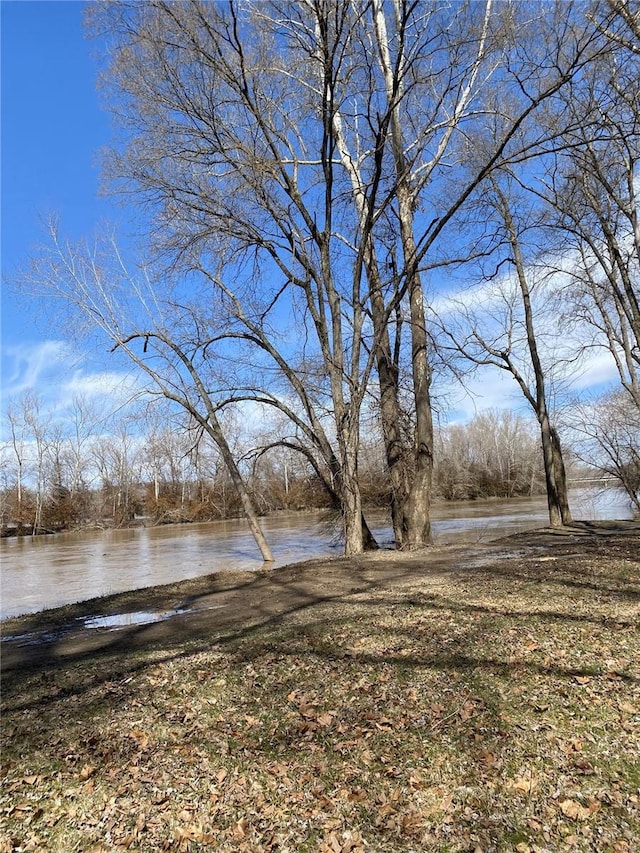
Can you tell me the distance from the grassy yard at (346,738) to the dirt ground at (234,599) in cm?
57

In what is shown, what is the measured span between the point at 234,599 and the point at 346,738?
485 cm

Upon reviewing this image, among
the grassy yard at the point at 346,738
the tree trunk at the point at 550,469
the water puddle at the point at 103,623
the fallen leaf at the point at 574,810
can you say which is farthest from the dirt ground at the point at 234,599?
the tree trunk at the point at 550,469

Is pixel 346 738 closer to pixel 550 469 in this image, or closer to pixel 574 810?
pixel 574 810

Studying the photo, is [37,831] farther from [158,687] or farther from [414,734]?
[414,734]

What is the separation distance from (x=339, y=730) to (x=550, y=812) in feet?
4.01

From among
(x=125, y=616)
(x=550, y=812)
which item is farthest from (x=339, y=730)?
(x=125, y=616)

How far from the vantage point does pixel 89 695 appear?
4066 millimetres

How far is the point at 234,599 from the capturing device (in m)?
7.89

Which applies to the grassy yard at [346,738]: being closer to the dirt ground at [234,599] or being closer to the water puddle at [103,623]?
the dirt ground at [234,599]

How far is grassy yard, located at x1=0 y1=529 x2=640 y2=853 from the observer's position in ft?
8.57

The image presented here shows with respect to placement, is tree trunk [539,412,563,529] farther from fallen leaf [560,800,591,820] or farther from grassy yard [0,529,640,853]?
fallen leaf [560,800,591,820]

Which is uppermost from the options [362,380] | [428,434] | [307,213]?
[307,213]

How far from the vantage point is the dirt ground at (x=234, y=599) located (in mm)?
5898

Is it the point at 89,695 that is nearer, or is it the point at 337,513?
the point at 89,695
